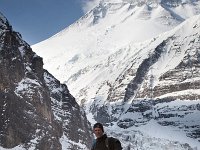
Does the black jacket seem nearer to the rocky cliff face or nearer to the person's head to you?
the person's head

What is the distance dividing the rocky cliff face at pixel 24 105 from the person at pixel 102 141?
114 metres

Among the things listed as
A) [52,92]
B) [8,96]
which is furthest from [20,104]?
[52,92]

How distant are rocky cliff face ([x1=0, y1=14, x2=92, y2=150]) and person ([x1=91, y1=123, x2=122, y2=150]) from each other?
11448 cm

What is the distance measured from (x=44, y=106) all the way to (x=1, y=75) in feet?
65.7

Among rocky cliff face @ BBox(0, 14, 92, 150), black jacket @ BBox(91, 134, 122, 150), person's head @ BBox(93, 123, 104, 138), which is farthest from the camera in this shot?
rocky cliff face @ BBox(0, 14, 92, 150)

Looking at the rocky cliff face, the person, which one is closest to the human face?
the person

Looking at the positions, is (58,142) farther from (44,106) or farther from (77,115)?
(77,115)

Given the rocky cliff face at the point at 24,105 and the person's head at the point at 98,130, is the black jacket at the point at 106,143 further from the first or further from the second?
the rocky cliff face at the point at 24,105

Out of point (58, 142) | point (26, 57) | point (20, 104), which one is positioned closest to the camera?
point (20, 104)

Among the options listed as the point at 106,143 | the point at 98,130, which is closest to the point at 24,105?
the point at 98,130

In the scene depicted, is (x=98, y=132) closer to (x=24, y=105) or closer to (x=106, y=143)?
(x=106, y=143)

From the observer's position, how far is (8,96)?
134000mm

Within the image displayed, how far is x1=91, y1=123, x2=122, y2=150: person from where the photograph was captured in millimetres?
11660

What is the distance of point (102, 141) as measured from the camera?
11.9 meters
